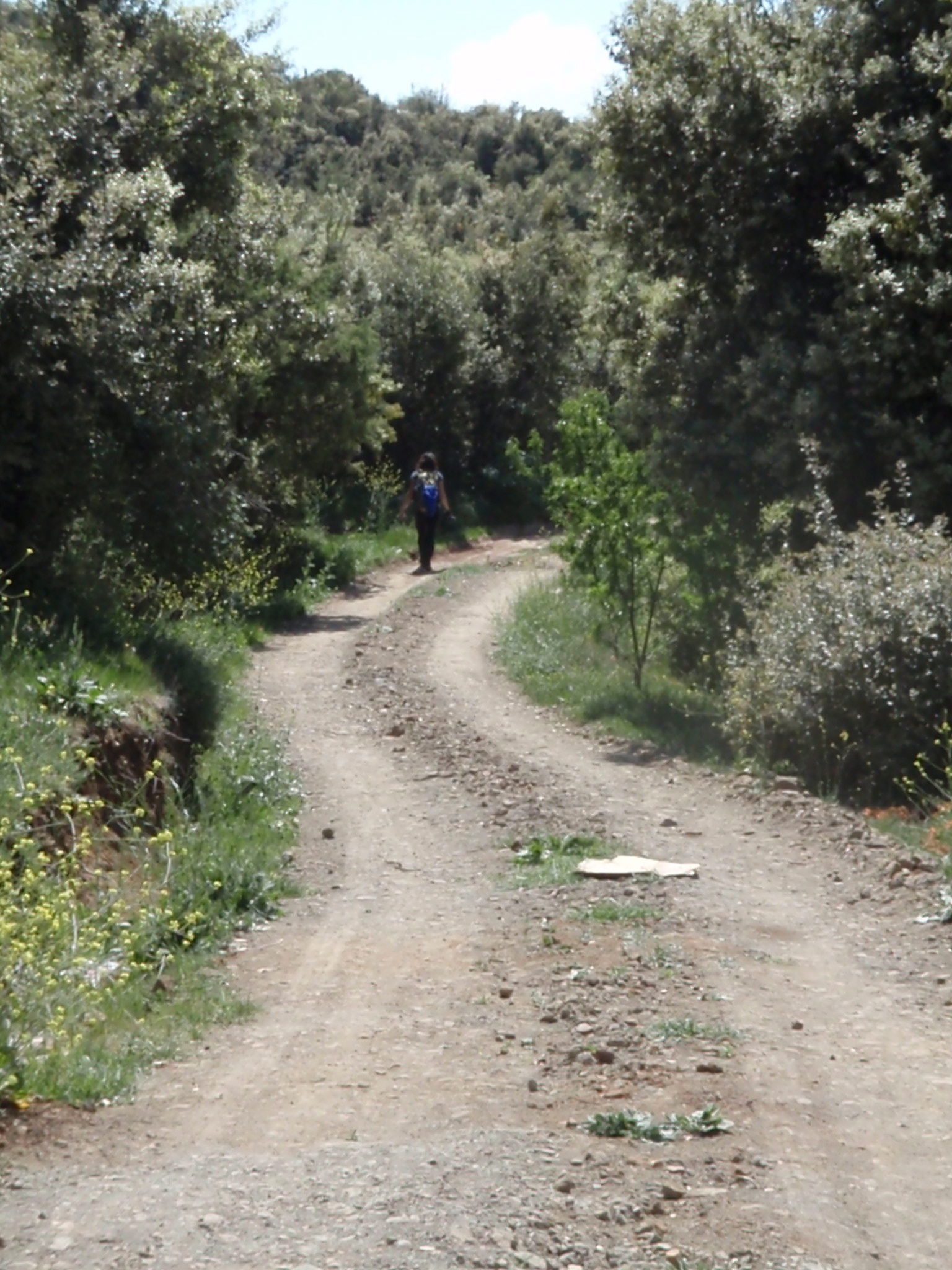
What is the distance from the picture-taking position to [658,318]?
14.3 metres

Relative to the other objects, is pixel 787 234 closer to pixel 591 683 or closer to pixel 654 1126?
pixel 591 683

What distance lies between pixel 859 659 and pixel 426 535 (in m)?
13.7

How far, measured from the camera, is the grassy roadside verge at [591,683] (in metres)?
13.2

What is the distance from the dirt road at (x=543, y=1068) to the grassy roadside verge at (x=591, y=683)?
1.80 metres

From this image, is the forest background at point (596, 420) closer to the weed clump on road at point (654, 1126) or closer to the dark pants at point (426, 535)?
the weed clump on road at point (654, 1126)

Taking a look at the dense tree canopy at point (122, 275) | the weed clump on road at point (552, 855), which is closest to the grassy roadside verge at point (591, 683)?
the weed clump on road at point (552, 855)

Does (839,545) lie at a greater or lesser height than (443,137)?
lesser

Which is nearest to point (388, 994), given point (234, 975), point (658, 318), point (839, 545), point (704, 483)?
point (234, 975)

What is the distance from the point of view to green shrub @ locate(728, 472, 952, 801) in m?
10.5

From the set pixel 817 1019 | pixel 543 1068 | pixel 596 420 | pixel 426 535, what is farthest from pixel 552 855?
pixel 426 535

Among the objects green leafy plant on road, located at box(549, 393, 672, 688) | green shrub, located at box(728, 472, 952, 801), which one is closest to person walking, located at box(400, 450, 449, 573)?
green leafy plant on road, located at box(549, 393, 672, 688)

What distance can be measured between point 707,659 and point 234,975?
8.06 meters

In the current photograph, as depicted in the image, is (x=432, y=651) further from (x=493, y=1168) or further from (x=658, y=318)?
(x=493, y=1168)

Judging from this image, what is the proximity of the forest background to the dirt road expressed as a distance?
2.20 ft
